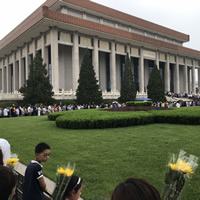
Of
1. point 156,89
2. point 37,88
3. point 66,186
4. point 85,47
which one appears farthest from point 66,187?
point 85,47

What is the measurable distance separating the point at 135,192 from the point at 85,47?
32884 millimetres

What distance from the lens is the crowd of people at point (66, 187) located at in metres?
1.22

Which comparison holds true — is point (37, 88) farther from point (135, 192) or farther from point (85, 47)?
point (135, 192)

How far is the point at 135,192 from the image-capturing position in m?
1.21

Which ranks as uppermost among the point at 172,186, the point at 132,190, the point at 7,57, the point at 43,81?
the point at 7,57

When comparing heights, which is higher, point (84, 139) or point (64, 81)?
point (64, 81)

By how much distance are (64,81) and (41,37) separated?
24.3 feet

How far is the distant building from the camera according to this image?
29484 mm

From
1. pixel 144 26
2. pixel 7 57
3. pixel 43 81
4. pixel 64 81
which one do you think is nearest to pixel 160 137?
pixel 43 81

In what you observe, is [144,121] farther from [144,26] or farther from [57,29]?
[144,26]

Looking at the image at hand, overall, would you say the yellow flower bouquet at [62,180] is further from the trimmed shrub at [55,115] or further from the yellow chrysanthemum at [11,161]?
the trimmed shrub at [55,115]

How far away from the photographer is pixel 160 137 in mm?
7172

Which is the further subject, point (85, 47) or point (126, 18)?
point (126, 18)

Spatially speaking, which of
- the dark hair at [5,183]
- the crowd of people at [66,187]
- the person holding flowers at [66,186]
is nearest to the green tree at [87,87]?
the crowd of people at [66,187]
